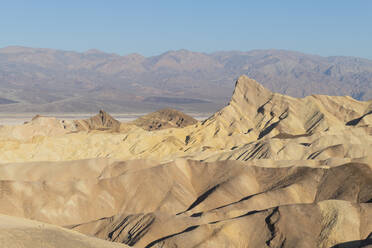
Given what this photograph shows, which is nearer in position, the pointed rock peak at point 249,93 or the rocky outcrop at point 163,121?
the pointed rock peak at point 249,93

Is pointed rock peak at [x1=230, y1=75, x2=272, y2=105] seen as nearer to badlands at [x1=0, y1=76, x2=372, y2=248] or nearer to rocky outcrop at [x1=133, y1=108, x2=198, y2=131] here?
badlands at [x1=0, y1=76, x2=372, y2=248]

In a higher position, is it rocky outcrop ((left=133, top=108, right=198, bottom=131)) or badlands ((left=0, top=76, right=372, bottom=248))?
badlands ((left=0, top=76, right=372, bottom=248))

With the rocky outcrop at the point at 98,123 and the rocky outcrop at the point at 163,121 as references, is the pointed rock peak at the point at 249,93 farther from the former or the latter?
the rocky outcrop at the point at 98,123

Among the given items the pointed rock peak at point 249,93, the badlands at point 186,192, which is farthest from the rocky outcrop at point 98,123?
the pointed rock peak at point 249,93

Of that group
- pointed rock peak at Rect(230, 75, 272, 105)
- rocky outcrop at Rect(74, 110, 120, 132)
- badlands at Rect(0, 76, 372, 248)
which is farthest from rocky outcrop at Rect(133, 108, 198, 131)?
badlands at Rect(0, 76, 372, 248)

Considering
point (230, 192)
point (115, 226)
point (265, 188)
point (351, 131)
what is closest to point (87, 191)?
point (115, 226)

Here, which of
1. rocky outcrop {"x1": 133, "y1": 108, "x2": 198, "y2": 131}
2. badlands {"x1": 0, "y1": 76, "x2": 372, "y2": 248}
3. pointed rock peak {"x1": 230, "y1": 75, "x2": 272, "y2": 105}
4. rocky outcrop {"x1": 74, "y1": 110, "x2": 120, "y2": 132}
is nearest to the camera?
badlands {"x1": 0, "y1": 76, "x2": 372, "y2": 248}

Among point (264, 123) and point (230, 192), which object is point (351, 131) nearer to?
point (264, 123)
